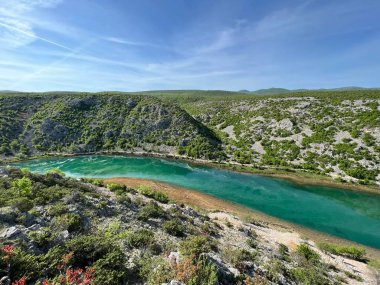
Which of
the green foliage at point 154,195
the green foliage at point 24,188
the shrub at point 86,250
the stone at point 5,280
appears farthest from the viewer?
the green foliage at point 154,195

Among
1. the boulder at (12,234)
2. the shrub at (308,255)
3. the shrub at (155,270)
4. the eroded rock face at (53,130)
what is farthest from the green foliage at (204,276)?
the eroded rock face at (53,130)

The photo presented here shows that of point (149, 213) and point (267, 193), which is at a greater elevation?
point (149, 213)

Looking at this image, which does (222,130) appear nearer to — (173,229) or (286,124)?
(286,124)

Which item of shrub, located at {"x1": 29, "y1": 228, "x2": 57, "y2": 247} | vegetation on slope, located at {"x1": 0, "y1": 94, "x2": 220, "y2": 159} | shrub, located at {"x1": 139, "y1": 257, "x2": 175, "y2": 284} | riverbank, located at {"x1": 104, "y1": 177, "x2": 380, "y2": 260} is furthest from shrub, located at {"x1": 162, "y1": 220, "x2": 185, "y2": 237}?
vegetation on slope, located at {"x1": 0, "y1": 94, "x2": 220, "y2": 159}

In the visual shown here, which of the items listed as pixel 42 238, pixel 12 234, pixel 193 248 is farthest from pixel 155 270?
pixel 12 234

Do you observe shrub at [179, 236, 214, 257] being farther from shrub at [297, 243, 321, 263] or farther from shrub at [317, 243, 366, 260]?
shrub at [317, 243, 366, 260]

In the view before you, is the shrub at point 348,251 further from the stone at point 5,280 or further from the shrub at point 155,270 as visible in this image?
the stone at point 5,280

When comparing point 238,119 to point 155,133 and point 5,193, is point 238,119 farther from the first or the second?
point 5,193
